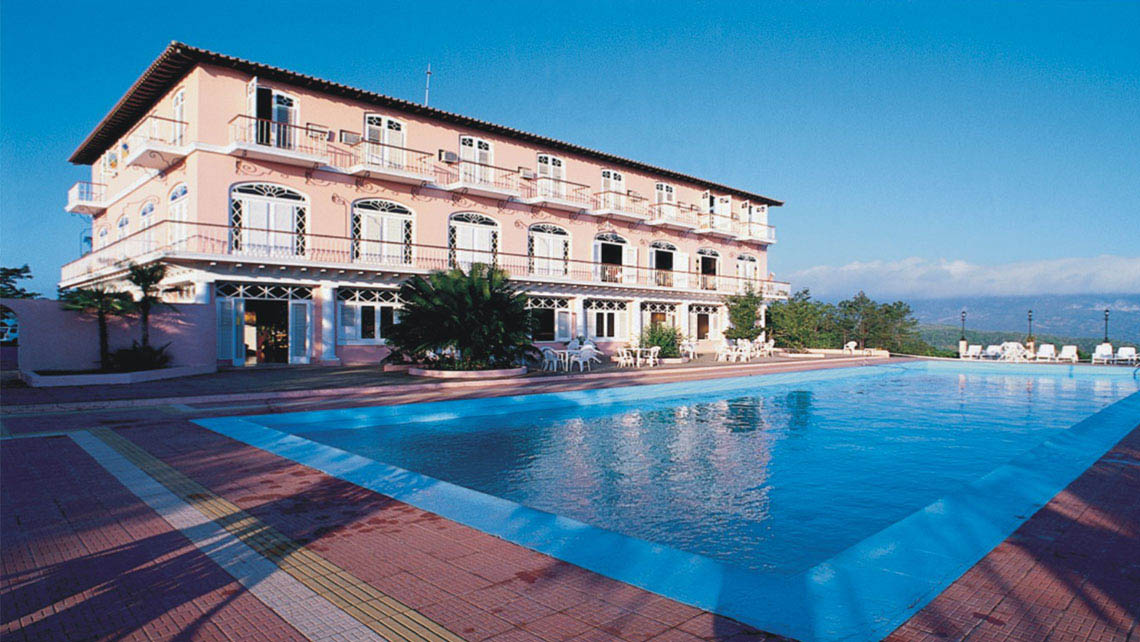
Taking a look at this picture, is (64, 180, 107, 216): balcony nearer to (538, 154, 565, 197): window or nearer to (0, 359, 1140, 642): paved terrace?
(538, 154, 565, 197): window

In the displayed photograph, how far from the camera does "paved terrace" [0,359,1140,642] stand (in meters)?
2.76

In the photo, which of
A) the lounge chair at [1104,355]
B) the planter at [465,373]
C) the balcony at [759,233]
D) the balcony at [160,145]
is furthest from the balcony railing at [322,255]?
the lounge chair at [1104,355]

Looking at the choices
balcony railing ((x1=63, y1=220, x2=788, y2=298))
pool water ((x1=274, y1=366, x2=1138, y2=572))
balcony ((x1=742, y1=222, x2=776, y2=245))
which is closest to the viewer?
pool water ((x1=274, y1=366, x2=1138, y2=572))

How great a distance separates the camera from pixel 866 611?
292 centimetres

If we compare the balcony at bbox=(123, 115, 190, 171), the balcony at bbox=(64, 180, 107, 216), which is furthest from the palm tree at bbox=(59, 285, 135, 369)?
the balcony at bbox=(64, 180, 107, 216)

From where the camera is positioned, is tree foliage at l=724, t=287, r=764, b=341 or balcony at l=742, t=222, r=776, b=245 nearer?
tree foliage at l=724, t=287, r=764, b=341

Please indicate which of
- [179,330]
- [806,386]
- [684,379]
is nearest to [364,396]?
[179,330]

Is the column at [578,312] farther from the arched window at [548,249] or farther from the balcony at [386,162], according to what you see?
the balcony at [386,162]

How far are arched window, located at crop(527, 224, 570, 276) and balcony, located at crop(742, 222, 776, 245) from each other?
1151cm

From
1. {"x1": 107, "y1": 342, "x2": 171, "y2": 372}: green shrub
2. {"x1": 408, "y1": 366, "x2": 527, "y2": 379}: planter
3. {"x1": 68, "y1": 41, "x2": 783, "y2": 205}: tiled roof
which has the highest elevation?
{"x1": 68, "y1": 41, "x2": 783, "y2": 205}: tiled roof

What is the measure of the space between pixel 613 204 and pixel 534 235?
4342mm

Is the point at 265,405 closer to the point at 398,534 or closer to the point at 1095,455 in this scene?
the point at 398,534

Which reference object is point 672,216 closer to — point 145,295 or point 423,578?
point 145,295

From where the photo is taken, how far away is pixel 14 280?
2766 cm
